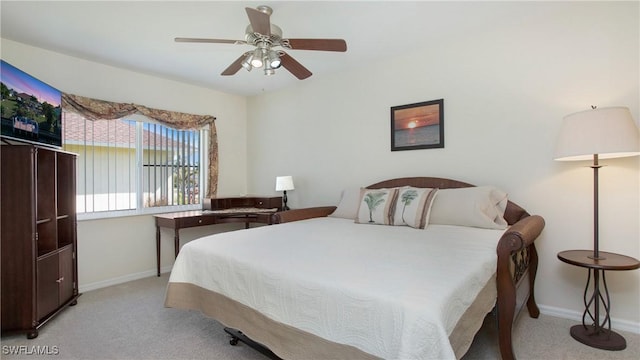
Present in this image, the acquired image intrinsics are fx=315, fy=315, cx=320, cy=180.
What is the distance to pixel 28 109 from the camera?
2459 mm

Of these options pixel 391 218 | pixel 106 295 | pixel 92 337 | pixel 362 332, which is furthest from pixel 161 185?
pixel 362 332

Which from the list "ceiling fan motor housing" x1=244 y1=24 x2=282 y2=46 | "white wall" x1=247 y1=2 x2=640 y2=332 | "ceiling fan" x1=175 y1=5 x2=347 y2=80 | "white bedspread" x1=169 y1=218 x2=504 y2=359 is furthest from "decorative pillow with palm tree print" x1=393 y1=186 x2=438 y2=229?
"ceiling fan motor housing" x1=244 y1=24 x2=282 y2=46

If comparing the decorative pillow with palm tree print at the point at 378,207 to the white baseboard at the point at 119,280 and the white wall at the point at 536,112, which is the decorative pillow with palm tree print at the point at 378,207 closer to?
the white wall at the point at 536,112

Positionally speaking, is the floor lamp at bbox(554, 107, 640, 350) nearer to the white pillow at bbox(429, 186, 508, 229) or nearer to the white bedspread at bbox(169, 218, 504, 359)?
the white pillow at bbox(429, 186, 508, 229)

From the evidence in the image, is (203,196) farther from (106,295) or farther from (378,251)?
(378,251)

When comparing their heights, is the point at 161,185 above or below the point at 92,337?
above

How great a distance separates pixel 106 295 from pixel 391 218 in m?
2.86

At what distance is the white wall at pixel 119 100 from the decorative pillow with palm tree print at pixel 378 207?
248cm

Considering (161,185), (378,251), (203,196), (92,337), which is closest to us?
(378,251)

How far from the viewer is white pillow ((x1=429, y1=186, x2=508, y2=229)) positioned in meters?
2.47

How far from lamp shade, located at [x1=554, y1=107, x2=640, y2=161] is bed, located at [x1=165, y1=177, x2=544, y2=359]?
1.85 feet

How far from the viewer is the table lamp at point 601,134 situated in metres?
1.93

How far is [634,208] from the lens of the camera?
223cm

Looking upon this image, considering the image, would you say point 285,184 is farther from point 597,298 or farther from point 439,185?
point 597,298
